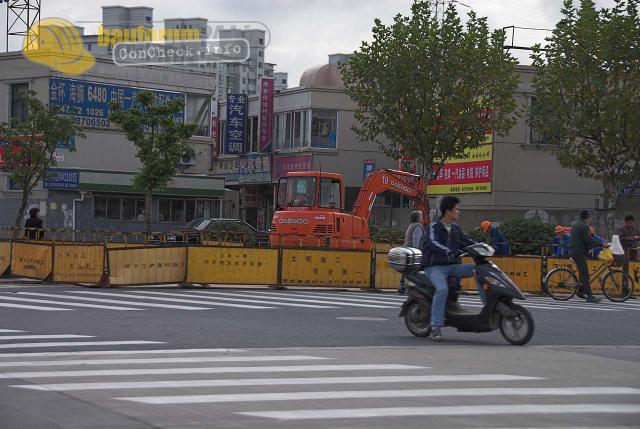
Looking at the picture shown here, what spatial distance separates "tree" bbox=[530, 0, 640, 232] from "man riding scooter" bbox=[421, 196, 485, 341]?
86.6ft

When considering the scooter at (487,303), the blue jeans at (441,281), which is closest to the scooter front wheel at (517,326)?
the scooter at (487,303)

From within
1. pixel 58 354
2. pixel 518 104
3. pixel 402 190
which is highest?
pixel 518 104

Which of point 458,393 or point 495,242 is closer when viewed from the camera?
point 458,393

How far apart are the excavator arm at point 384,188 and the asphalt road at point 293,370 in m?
13.7

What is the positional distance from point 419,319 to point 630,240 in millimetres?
17024

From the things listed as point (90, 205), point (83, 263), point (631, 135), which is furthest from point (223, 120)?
point (83, 263)

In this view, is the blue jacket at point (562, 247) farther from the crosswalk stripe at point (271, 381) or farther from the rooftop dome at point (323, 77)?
the rooftop dome at point (323, 77)

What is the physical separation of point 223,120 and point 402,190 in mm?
34350

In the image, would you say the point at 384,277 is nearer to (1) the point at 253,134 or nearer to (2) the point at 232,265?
(2) the point at 232,265

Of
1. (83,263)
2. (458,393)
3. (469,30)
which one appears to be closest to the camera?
(458,393)

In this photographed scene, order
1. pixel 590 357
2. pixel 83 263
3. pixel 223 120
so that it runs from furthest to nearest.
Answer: pixel 223 120 → pixel 83 263 → pixel 590 357

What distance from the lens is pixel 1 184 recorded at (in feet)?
182

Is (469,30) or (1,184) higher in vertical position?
(469,30)

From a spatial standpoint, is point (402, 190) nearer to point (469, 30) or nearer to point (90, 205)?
point (469, 30)
